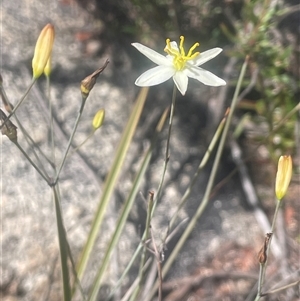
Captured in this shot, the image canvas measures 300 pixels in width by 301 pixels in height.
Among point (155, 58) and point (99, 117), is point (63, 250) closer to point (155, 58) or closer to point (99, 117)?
point (99, 117)

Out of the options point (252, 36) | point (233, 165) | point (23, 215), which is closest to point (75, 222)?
point (23, 215)

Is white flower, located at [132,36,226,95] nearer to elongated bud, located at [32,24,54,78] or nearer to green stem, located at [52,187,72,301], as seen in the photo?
elongated bud, located at [32,24,54,78]

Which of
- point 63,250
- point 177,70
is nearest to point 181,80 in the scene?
point 177,70

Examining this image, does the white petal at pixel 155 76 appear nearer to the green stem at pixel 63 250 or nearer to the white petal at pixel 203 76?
the white petal at pixel 203 76

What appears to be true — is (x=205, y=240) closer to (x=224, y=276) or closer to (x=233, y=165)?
(x=224, y=276)

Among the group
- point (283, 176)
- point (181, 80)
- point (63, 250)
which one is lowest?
point (63, 250)

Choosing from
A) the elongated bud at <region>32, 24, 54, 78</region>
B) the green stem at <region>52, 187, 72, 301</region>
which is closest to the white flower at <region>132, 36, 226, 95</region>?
the elongated bud at <region>32, 24, 54, 78</region>
